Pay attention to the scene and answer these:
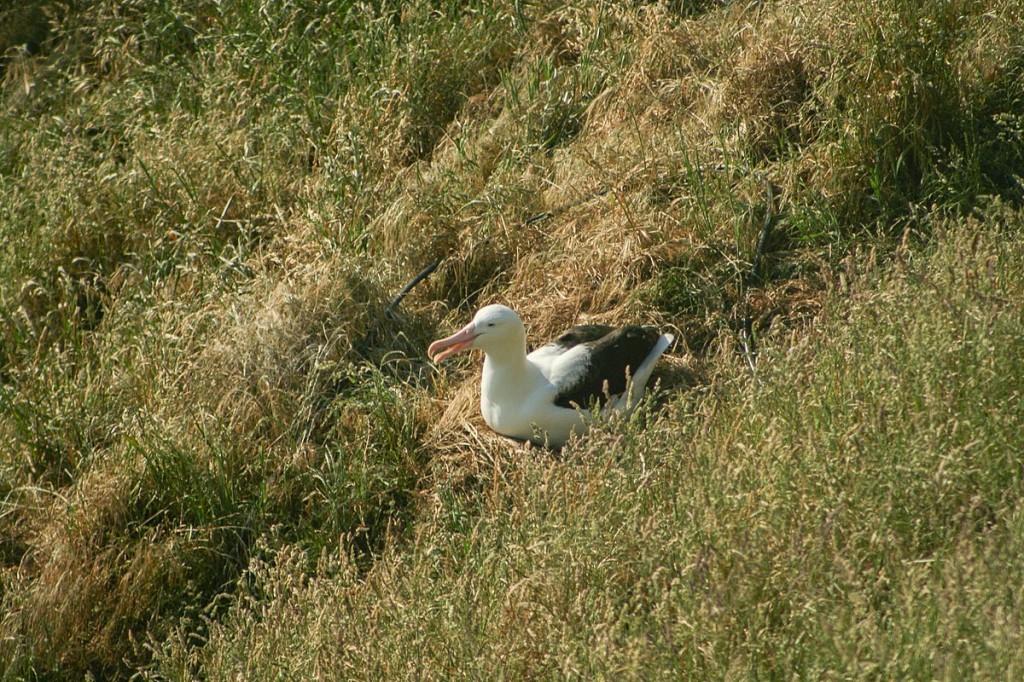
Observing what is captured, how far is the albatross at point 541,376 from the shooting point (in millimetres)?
5012

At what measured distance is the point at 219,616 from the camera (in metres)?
5.08

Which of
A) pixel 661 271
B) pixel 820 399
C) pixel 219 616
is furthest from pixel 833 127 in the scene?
pixel 219 616

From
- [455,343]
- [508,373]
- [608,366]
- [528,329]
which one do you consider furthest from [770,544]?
[528,329]

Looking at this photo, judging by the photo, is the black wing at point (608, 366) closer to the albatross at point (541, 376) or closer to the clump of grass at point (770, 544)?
the albatross at point (541, 376)

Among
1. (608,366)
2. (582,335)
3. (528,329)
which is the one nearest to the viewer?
(608,366)

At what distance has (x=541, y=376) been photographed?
5.13m

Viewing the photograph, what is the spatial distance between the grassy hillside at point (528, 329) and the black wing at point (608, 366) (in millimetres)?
244

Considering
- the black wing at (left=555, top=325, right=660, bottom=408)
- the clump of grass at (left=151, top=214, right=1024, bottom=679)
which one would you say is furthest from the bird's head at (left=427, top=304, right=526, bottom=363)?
the clump of grass at (left=151, top=214, right=1024, bottom=679)

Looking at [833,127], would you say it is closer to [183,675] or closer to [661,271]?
[661,271]

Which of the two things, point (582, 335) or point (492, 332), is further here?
point (582, 335)

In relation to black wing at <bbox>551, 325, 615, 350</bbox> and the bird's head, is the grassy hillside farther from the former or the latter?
the bird's head

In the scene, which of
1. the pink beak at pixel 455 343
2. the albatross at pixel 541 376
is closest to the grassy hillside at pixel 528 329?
the albatross at pixel 541 376

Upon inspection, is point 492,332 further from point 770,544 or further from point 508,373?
point 770,544

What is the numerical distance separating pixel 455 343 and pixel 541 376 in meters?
0.37
